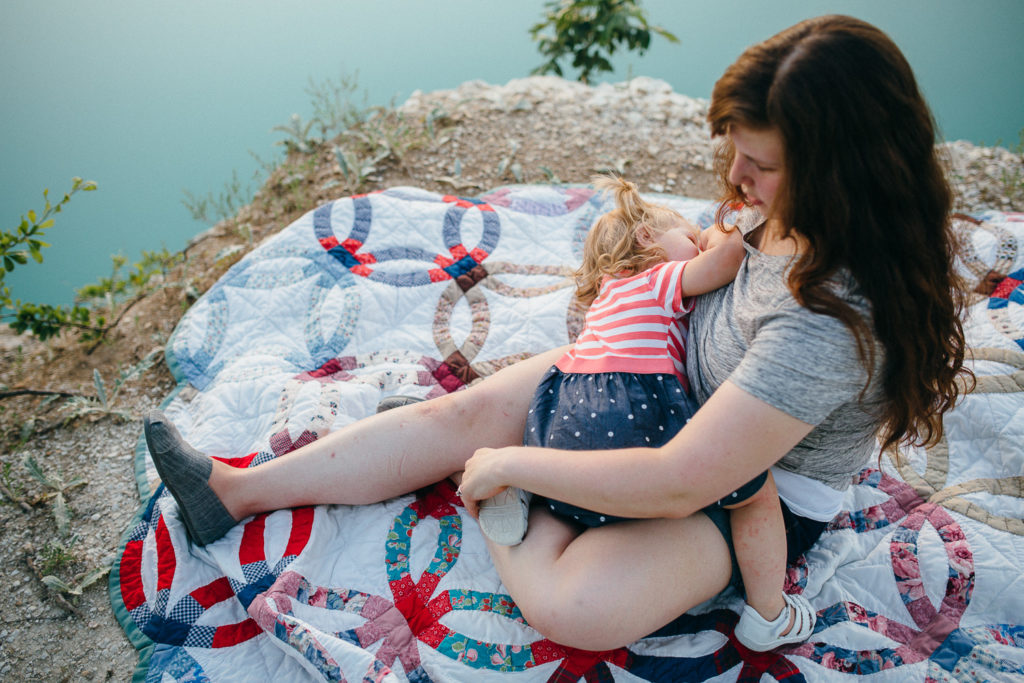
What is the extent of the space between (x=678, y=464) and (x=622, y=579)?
246 millimetres

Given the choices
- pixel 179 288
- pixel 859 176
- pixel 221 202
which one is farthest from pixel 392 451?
pixel 221 202

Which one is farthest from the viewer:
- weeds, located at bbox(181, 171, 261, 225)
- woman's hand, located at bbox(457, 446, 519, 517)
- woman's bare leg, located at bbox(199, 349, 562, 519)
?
weeds, located at bbox(181, 171, 261, 225)

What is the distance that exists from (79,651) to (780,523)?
1.36m

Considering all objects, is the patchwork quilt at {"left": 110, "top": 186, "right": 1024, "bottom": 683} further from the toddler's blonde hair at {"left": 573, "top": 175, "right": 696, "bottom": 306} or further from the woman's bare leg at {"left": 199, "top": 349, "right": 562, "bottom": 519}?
the toddler's blonde hair at {"left": 573, "top": 175, "right": 696, "bottom": 306}

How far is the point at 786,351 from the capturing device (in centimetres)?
77

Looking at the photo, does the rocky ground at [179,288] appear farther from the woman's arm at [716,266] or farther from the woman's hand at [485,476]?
the woman's hand at [485,476]

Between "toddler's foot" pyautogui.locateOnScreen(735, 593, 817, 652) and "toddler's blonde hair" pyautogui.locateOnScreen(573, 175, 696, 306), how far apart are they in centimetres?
74

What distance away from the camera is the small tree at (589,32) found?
10.8 ft

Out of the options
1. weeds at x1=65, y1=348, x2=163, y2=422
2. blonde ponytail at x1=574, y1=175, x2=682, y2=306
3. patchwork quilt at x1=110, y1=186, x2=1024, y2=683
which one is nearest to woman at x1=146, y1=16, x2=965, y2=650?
patchwork quilt at x1=110, y1=186, x2=1024, y2=683

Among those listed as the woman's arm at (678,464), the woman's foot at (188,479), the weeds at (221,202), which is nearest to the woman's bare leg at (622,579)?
the woman's arm at (678,464)

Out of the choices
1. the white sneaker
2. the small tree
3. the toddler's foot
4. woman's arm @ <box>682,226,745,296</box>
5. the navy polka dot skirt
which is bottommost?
the toddler's foot

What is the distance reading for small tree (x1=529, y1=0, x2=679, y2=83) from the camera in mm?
3285

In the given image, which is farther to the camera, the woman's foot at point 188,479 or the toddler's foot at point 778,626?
the woman's foot at point 188,479

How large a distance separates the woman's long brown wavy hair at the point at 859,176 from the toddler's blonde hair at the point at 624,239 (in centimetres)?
56
